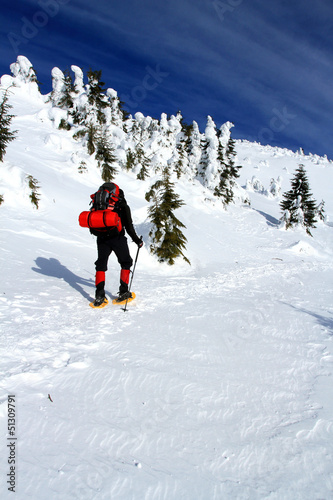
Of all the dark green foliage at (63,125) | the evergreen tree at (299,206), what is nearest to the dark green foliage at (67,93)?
the dark green foliage at (63,125)

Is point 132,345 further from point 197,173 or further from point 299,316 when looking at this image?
point 197,173

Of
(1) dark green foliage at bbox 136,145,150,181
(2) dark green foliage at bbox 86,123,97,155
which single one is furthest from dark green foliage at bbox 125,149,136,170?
(2) dark green foliage at bbox 86,123,97,155

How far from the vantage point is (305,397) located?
2828 millimetres

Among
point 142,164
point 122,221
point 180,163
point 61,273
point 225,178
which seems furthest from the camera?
point 180,163

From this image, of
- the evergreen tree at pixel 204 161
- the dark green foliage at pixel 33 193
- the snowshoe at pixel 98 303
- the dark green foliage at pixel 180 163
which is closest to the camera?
the snowshoe at pixel 98 303

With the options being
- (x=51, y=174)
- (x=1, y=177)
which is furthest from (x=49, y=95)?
(x=1, y=177)

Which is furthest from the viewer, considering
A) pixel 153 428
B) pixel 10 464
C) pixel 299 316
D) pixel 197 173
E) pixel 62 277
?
pixel 197 173

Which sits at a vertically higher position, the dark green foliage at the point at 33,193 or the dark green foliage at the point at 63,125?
the dark green foliage at the point at 63,125

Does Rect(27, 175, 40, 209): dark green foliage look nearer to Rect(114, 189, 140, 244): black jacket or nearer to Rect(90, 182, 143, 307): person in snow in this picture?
Rect(90, 182, 143, 307): person in snow

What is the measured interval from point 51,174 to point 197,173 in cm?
2555

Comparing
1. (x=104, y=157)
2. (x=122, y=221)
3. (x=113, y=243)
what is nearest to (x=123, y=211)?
(x=122, y=221)

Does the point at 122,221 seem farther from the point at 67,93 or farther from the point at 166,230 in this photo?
the point at 67,93

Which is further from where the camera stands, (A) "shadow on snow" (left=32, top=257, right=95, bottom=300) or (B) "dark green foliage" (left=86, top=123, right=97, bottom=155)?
(B) "dark green foliage" (left=86, top=123, right=97, bottom=155)

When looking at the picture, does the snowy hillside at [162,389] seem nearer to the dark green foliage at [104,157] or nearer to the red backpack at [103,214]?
the red backpack at [103,214]
